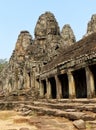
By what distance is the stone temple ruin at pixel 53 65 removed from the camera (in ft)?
58.5

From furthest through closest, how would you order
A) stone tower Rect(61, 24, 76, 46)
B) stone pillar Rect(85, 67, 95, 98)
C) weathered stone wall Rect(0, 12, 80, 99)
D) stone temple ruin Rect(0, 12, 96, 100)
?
stone tower Rect(61, 24, 76, 46) < weathered stone wall Rect(0, 12, 80, 99) < stone temple ruin Rect(0, 12, 96, 100) < stone pillar Rect(85, 67, 95, 98)

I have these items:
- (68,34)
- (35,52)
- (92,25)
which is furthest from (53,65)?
(68,34)

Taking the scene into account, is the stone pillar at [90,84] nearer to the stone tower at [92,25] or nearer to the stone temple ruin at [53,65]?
the stone temple ruin at [53,65]

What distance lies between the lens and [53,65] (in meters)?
24.1

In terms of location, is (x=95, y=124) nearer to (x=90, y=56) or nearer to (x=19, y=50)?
(x=90, y=56)

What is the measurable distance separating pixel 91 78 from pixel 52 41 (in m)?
25.6

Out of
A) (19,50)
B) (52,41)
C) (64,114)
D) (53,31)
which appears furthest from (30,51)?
(64,114)

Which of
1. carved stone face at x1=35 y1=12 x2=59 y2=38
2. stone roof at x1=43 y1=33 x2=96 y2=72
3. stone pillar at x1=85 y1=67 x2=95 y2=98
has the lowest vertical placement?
stone pillar at x1=85 y1=67 x2=95 y2=98

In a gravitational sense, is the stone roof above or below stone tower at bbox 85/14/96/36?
below

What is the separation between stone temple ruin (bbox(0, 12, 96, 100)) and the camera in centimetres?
1783

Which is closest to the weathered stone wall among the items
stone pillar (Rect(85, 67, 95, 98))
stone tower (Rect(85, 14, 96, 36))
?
stone tower (Rect(85, 14, 96, 36))

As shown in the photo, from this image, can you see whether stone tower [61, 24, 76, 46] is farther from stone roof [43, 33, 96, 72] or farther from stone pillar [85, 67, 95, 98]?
stone pillar [85, 67, 95, 98]

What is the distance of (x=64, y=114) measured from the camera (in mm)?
10414

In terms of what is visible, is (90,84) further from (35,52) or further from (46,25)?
(46,25)
